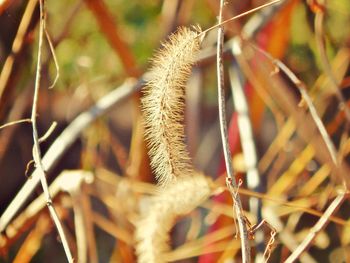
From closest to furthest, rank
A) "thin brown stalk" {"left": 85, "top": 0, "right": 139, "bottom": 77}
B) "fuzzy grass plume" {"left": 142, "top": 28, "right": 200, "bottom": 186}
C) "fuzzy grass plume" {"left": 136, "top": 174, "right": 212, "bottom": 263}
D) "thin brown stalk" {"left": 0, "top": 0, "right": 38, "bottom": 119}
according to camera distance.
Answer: "fuzzy grass plume" {"left": 142, "top": 28, "right": 200, "bottom": 186}, "fuzzy grass plume" {"left": 136, "top": 174, "right": 212, "bottom": 263}, "thin brown stalk" {"left": 0, "top": 0, "right": 38, "bottom": 119}, "thin brown stalk" {"left": 85, "top": 0, "right": 139, "bottom": 77}

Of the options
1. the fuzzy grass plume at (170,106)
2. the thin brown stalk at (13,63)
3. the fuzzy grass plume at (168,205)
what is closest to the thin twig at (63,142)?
the thin brown stalk at (13,63)

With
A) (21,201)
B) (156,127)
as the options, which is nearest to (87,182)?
(21,201)

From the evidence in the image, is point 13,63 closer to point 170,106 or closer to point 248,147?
point 248,147

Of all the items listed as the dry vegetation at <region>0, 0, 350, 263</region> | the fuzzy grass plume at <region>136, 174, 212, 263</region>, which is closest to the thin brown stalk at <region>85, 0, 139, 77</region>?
the dry vegetation at <region>0, 0, 350, 263</region>

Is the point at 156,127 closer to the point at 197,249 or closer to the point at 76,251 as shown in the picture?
the point at 76,251

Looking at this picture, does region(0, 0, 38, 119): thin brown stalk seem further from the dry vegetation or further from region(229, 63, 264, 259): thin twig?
region(229, 63, 264, 259): thin twig

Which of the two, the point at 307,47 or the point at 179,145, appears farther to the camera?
the point at 307,47

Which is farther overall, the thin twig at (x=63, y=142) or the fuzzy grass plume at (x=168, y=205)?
the thin twig at (x=63, y=142)

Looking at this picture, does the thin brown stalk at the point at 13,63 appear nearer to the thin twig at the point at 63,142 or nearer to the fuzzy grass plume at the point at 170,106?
the thin twig at the point at 63,142
